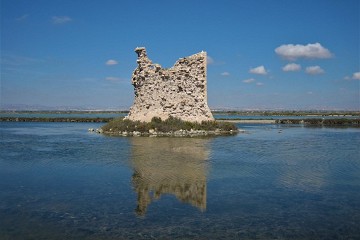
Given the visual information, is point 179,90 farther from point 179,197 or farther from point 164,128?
point 179,197

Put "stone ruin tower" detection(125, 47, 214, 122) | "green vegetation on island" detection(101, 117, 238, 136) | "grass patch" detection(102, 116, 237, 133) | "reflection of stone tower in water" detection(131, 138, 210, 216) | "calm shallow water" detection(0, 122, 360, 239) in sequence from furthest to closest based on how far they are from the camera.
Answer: "stone ruin tower" detection(125, 47, 214, 122) → "grass patch" detection(102, 116, 237, 133) → "green vegetation on island" detection(101, 117, 238, 136) → "reflection of stone tower in water" detection(131, 138, 210, 216) → "calm shallow water" detection(0, 122, 360, 239)

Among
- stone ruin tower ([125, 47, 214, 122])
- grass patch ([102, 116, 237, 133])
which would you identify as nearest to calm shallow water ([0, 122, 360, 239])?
grass patch ([102, 116, 237, 133])

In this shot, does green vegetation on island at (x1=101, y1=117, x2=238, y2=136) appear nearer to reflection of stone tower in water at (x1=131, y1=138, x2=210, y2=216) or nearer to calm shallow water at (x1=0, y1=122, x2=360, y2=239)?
reflection of stone tower in water at (x1=131, y1=138, x2=210, y2=216)

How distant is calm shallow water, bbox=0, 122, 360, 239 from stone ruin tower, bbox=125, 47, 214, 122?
1372 centimetres

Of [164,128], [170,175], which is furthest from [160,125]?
[170,175]

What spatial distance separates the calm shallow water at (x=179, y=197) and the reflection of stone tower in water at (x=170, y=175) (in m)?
0.02

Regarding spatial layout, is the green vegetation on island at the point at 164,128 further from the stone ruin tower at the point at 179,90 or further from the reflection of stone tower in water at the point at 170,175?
the reflection of stone tower in water at the point at 170,175

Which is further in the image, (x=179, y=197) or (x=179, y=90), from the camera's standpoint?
(x=179, y=90)

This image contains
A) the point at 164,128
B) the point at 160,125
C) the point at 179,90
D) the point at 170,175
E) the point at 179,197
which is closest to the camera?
the point at 179,197

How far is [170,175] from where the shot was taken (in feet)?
35.7

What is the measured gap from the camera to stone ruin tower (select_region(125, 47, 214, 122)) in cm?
2838

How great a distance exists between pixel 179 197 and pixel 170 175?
7.98ft

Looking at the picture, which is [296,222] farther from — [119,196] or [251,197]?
[119,196]

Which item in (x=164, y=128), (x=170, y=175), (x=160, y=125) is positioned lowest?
(x=170, y=175)
